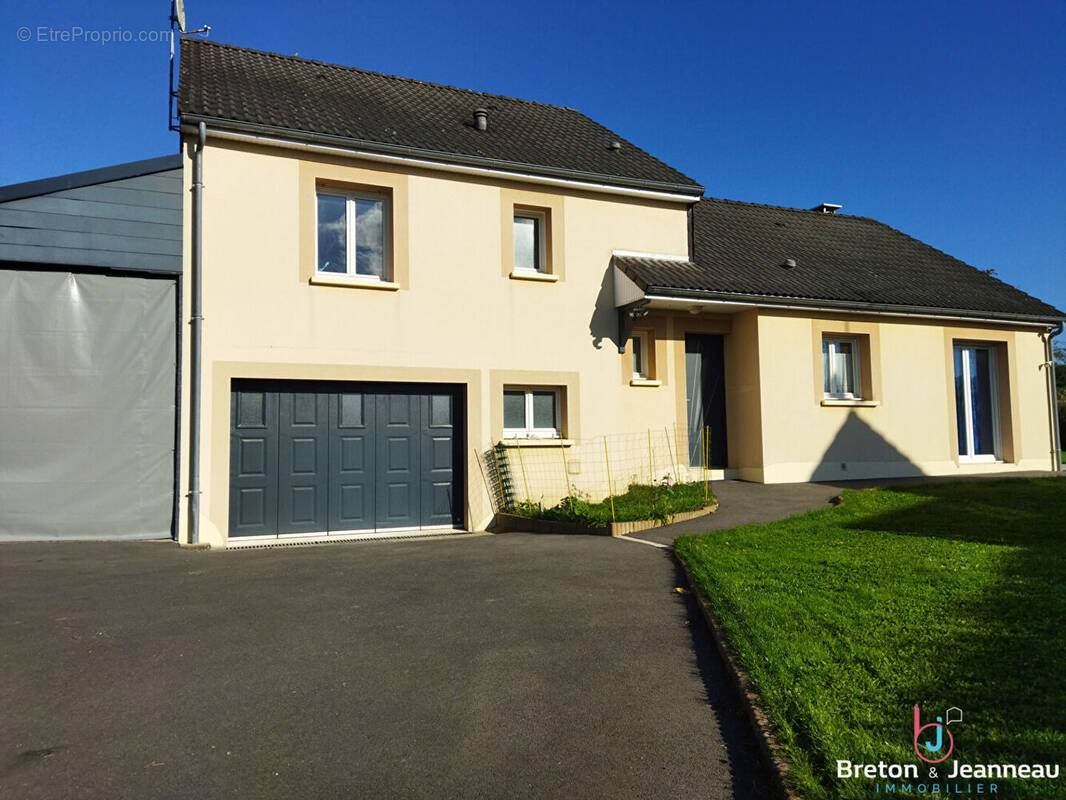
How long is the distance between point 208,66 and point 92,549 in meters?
7.82

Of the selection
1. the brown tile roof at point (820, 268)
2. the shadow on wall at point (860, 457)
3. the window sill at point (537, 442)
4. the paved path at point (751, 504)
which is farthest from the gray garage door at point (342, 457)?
the shadow on wall at point (860, 457)

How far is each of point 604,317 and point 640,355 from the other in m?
1.38

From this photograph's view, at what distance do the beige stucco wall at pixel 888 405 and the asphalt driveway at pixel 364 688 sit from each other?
7.12 m

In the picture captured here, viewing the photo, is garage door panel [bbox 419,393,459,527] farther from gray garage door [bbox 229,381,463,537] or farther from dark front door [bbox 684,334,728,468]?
dark front door [bbox 684,334,728,468]

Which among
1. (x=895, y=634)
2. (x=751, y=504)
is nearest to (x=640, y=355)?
(x=751, y=504)

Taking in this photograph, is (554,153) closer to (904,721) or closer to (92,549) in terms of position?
(92,549)

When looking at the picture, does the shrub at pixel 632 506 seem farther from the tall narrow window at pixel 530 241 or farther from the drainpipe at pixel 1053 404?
the drainpipe at pixel 1053 404

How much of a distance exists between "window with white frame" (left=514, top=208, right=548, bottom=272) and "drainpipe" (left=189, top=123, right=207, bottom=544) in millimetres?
4759

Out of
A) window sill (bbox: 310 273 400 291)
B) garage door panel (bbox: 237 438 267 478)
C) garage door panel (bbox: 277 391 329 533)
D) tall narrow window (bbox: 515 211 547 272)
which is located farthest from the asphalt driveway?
tall narrow window (bbox: 515 211 547 272)

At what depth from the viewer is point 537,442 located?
11.7 metres

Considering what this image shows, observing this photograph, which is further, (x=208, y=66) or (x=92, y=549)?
(x=208, y=66)

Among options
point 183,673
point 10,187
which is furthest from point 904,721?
point 10,187

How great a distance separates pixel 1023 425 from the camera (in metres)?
15.9

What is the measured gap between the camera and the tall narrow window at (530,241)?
1231 centimetres
